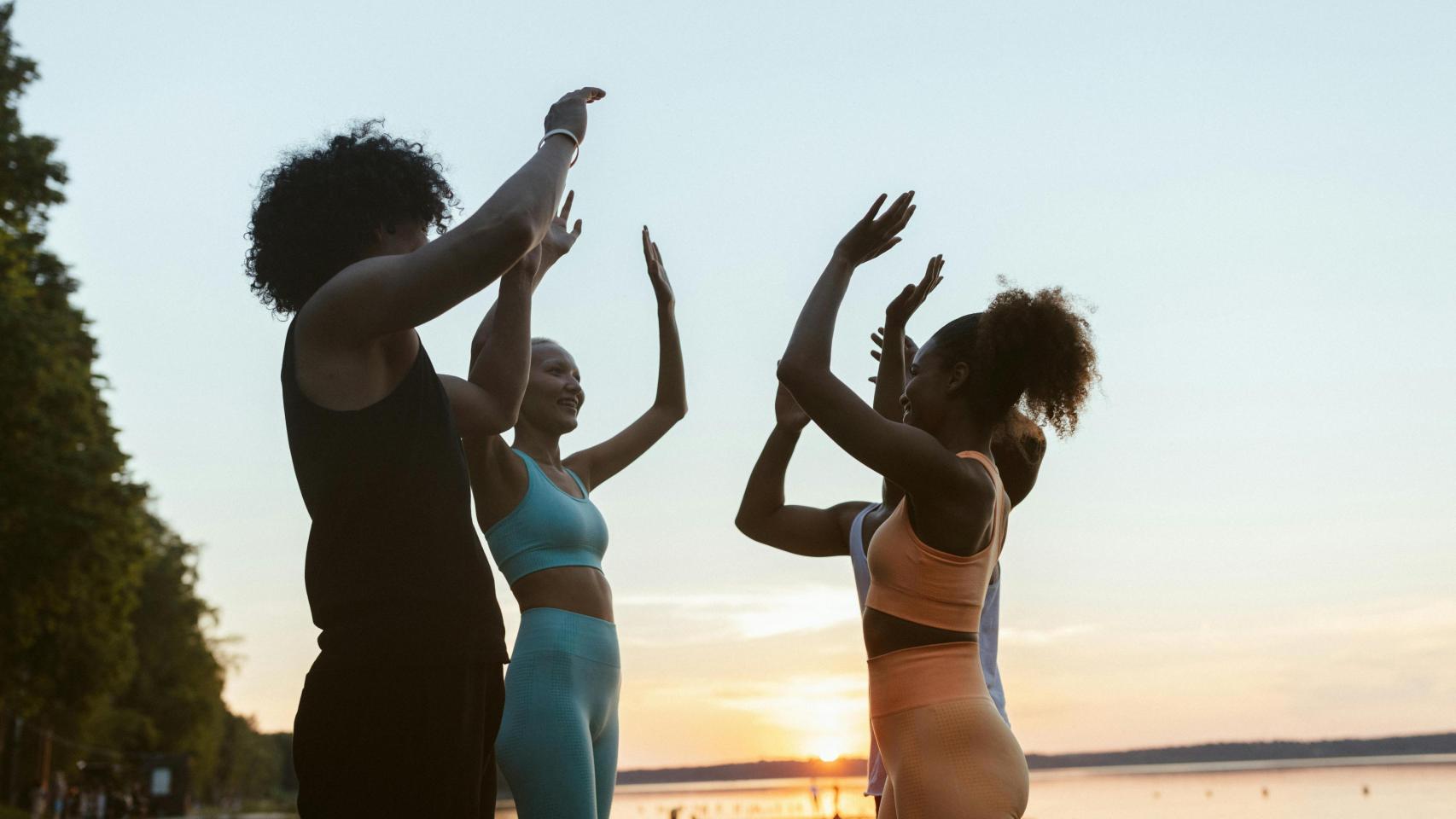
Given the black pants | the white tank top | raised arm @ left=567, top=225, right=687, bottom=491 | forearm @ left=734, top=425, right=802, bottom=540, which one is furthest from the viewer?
raised arm @ left=567, top=225, right=687, bottom=491

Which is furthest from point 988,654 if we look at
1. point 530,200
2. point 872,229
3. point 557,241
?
point 530,200

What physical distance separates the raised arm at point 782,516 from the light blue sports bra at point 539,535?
0.57 m

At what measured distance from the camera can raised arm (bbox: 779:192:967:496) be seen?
10.2 ft

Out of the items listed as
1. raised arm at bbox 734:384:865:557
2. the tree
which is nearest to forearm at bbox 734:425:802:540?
raised arm at bbox 734:384:865:557

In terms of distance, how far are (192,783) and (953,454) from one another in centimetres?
7164

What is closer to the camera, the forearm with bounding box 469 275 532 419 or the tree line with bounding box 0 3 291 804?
the forearm with bounding box 469 275 532 419

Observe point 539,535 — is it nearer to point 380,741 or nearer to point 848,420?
point 848,420

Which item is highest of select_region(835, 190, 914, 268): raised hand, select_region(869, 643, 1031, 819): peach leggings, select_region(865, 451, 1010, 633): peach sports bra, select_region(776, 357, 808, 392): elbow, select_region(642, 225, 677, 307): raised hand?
select_region(642, 225, 677, 307): raised hand

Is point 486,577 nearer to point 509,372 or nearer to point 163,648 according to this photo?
point 509,372

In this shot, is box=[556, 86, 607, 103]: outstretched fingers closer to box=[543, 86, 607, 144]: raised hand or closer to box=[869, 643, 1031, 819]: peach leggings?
box=[543, 86, 607, 144]: raised hand

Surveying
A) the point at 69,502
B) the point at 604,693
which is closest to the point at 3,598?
the point at 69,502

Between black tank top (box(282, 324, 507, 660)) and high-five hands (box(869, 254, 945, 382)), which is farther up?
high-five hands (box(869, 254, 945, 382))

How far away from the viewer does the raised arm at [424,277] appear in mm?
2559

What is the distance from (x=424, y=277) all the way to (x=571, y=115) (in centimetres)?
69
